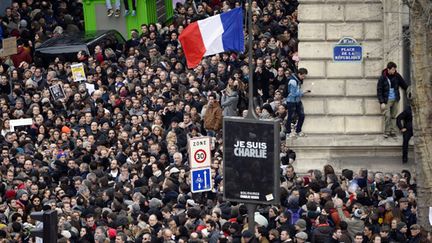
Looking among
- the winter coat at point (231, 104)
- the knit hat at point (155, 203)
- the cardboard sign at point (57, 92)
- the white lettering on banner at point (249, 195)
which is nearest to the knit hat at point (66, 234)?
the knit hat at point (155, 203)

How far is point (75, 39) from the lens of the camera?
4991 cm

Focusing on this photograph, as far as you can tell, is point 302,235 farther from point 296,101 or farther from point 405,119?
point 296,101

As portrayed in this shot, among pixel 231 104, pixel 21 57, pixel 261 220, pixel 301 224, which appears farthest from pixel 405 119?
pixel 21 57

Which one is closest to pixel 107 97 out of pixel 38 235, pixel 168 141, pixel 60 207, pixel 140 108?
pixel 140 108

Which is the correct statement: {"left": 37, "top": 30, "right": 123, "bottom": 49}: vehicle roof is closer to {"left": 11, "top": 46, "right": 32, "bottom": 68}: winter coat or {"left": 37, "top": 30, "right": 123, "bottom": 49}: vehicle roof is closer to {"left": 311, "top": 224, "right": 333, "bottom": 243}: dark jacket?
{"left": 11, "top": 46, "right": 32, "bottom": 68}: winter coat

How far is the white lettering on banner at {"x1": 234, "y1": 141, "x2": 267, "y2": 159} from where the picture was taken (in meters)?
35.4

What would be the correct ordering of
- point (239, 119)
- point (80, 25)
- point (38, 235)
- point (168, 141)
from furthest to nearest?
point (80, 25) < point (168, 141) < point (239, 119) < point (38, 235)

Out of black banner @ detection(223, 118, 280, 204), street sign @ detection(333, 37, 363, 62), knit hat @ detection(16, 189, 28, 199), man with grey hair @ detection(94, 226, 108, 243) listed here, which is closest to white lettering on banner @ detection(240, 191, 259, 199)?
black banner @ detection(223, 118, 280, 204)

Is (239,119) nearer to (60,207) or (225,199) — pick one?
(225,199)

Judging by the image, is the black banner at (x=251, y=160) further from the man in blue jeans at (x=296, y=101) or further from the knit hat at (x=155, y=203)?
the man in blue jeans at (x=296, y=101)

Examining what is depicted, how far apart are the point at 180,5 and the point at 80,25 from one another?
3616 mm

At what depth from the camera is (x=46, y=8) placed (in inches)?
2076

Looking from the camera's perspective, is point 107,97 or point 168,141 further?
point 107,97

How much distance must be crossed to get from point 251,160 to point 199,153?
223cm
